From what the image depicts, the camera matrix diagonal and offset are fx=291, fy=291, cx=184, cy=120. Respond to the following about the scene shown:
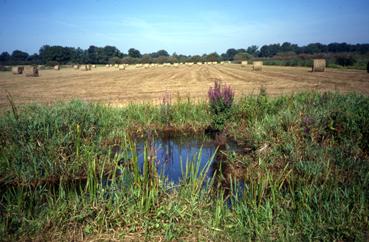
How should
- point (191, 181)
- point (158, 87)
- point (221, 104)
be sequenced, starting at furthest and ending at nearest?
point (158, 87)
point (221, 104)
point (191, 181)

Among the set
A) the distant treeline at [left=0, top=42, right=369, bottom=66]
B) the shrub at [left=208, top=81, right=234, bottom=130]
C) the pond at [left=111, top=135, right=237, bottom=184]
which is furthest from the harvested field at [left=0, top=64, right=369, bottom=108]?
the distant treeline at [left=0, top=42, right=369, bottom=66]

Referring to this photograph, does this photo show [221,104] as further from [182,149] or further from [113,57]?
[113,57]

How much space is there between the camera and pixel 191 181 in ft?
15.5

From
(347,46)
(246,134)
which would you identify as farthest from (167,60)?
(246,134)

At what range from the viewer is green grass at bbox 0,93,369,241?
3943 mm

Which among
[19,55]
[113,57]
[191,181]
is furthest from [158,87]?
[19,55]

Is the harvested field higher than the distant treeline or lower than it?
lower

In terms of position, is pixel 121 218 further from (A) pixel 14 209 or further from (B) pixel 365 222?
(B) pixel 365 222

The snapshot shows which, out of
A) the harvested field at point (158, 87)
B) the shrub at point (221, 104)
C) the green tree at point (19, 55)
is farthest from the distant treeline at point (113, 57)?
the shrub at point (221, 104)

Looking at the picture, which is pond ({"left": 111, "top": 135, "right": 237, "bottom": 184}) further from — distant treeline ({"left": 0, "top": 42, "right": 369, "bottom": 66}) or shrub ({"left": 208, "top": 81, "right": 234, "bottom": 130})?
distant treeline ({"left": 0, "top": 42, "right": 369, "bottom": 66})

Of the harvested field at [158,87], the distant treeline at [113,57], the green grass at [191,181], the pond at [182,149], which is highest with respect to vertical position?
the distant treeline at [113,57]

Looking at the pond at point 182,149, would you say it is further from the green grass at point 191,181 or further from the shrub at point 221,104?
the shrub at point 221,104

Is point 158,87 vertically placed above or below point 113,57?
below

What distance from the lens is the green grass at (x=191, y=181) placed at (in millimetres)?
3943
